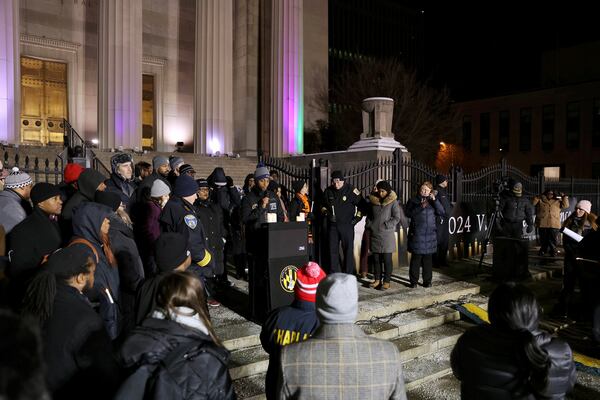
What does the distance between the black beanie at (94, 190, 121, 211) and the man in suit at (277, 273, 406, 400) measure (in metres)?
2.97

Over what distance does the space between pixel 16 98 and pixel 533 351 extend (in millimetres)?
18460

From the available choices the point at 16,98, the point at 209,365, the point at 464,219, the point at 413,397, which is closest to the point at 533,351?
the point at 209,365

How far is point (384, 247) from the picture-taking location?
25.4 ft

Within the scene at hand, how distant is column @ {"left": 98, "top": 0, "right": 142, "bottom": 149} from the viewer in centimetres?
1827

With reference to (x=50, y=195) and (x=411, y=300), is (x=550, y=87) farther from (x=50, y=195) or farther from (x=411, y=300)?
(x=50, y=195)

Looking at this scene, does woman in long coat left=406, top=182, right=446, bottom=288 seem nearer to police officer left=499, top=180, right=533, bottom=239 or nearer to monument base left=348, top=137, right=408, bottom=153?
police officer left=499, top=180, right=533, bottom=239

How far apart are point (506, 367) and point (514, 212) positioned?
8435 mm

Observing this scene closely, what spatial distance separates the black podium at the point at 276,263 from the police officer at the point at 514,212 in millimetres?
6029

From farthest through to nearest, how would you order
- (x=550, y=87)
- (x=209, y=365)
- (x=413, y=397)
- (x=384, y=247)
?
(x=550, y=87) → (x=384, y=247) → (x=413, y=397) → (x=209, y=365)

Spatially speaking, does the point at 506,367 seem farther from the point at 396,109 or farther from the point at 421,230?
the point at 396,109

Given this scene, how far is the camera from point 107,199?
14.7 ft

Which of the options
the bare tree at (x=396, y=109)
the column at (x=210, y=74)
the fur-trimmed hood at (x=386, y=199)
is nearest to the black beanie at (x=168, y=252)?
the fur-trimmed hood at (x=386, y=199)

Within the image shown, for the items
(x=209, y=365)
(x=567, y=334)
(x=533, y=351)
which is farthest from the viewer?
(x=567, y=334)

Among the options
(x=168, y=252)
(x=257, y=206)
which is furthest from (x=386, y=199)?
(x=168, y=252)
